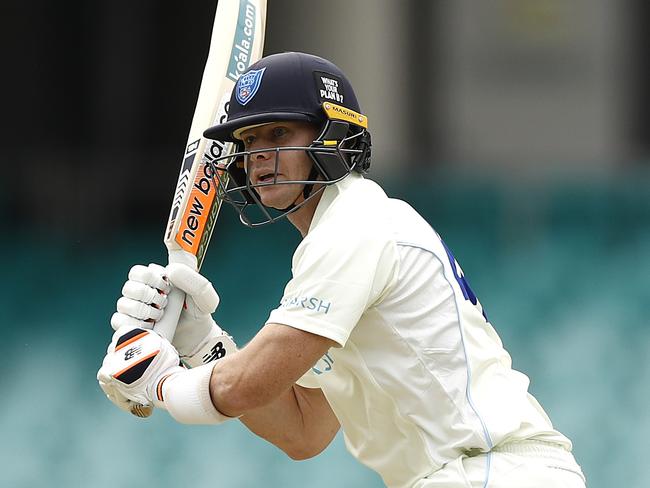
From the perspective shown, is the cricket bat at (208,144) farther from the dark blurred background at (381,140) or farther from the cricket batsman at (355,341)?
the dark blurred background at (381,140)

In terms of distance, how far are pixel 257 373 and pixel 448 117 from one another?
4.93 meters

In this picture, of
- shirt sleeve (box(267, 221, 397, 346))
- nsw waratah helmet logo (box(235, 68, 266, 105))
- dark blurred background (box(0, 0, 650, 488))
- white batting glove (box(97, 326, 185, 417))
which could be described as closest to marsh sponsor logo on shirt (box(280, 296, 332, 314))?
shirt sleeve (box(267, 221, 397, 346))

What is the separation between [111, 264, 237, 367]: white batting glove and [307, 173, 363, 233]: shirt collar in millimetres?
339

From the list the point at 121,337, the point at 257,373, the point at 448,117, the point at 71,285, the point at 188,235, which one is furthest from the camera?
the point at 448,117

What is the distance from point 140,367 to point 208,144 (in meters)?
0.65

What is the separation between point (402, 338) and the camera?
198 centimetres

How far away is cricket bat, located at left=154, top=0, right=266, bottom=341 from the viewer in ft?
8.20

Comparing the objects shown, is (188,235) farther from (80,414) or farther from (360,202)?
(80,414)

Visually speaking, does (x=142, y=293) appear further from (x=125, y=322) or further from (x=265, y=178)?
(x=265, y=178)

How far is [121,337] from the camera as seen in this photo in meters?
2.12

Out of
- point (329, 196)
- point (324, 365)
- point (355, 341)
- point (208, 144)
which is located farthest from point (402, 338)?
point (208, 144)

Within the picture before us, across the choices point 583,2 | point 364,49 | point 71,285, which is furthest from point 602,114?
point 71,285

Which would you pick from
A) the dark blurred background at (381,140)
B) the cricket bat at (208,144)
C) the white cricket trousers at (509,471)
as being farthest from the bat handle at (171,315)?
the dark blurred background at (381,140)

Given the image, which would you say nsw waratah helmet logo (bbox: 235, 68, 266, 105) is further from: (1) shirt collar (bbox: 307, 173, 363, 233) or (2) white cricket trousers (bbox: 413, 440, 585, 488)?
(2) white cricket trousers (bbox: 413, 440, 585, 488)
